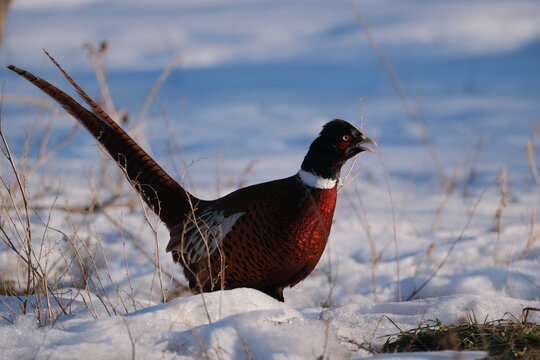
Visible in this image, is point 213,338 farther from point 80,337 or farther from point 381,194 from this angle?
point 381,194

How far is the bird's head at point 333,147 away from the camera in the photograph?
10.5 feet

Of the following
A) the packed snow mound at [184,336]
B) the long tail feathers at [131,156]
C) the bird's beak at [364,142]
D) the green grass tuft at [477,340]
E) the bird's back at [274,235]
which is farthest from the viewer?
the long tail feathers at [131,156]

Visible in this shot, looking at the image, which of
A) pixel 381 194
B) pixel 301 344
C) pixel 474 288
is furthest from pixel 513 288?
pixel 381 194

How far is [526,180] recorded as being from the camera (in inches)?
339

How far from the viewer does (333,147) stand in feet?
10.6

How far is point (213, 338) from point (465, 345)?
40.3 inches

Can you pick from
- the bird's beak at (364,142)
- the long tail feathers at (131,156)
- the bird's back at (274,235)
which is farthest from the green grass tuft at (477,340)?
the long tail feathers at (131,156)

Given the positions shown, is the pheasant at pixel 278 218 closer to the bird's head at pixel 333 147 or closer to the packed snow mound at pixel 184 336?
the bird's head at pixel 333 147

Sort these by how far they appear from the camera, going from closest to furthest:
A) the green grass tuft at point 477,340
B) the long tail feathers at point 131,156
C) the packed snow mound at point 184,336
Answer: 1. the packed snow mound at point 184,336
2. the green grass tuft at point 477,340
3. the long tail feathers at point 131,156

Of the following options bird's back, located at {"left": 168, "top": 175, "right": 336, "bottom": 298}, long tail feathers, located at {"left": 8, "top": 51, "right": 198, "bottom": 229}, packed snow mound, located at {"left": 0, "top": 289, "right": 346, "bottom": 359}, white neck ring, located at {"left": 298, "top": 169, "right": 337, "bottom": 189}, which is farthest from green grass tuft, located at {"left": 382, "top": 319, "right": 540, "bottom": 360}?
long tail feathers, located at {"left": 8, "top": 51, "right": 198, "bottom": 229}

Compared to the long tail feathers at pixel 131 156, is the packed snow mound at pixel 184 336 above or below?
below

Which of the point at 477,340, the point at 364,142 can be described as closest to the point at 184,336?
the point at 477,340

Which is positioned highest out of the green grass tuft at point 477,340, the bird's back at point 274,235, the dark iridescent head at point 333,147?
the dark iridescent head at point 333,147

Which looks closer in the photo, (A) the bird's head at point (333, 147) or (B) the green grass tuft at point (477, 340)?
(B) the green grass tuft at point (477, 340)
